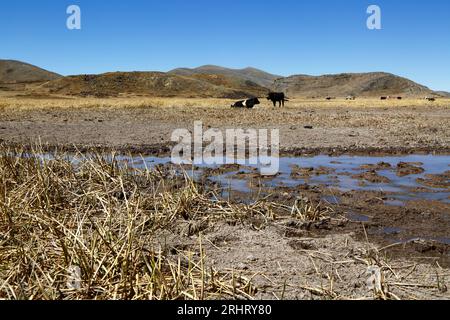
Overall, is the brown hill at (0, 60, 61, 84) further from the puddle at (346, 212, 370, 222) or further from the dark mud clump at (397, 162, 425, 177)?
the puddle at (346, 212, 370, 222)

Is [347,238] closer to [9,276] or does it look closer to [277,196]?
[277,196]

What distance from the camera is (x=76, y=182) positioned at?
7.30 metres

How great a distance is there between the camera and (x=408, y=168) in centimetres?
1016

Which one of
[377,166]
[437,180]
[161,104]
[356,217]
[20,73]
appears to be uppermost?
[20,73]

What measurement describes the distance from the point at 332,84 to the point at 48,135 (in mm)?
125966

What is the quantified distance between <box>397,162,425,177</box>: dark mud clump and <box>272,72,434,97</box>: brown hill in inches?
4249

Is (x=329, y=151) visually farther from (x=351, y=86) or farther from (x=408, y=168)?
(x=351, y=86)

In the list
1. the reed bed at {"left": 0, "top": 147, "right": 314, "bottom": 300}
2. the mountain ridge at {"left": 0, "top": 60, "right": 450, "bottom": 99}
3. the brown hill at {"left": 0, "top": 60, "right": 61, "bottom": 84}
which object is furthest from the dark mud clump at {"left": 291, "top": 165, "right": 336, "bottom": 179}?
the brown hill at {"left": 0, "top": 60, "right": 61, "bottom": 84}

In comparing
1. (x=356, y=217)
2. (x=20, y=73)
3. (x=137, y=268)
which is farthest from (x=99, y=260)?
(x=20, y=73)

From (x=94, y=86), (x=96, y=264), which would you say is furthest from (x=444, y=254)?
(x=94, y=86)

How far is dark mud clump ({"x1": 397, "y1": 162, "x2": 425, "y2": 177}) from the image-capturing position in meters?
9.65

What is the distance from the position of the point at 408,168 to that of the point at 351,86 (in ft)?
405

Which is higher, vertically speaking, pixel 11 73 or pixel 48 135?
pixel 11 73

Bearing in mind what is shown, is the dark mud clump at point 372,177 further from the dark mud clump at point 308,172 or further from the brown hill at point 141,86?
the brown hill at point 141,86
